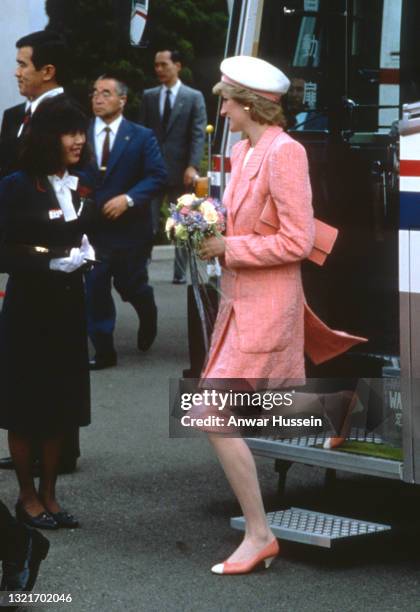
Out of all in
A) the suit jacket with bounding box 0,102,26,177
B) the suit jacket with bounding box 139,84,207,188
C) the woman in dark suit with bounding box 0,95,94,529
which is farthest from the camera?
the suit jacket with bounding box 139,84,207,188

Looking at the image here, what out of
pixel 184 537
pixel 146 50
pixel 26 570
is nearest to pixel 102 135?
→ pixel 184 537

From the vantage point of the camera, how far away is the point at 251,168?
6176mm

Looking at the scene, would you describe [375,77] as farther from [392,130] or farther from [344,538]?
[344,538]

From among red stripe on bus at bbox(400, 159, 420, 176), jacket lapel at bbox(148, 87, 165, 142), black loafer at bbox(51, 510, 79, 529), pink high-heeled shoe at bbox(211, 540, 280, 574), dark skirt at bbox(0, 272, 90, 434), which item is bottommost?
black loafer at bbox(51, 510, 79, 529)

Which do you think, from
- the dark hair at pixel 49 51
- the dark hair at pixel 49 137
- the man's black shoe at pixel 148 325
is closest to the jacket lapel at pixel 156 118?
the man's black shoe at pixel 148 325

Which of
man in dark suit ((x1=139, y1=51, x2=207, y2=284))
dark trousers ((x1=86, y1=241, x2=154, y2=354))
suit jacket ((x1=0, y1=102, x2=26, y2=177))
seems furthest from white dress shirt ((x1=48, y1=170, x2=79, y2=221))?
man in dark suit ((x1=139, y1=51, x2=207, y2=284))

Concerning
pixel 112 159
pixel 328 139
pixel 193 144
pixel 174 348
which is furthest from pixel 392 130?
pixel 193 144

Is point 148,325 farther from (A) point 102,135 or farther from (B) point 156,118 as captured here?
(B) point 156,118

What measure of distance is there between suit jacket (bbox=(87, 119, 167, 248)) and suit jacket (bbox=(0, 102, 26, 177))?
7.47 ft

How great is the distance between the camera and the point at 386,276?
8.11 m

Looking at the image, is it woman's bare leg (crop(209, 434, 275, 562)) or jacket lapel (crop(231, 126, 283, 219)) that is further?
jacket lapel (crop(231, 126, 283, 219))

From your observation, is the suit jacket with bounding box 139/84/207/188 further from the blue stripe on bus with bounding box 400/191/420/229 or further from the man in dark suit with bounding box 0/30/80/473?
the blue stripe on bus with bounding box 400/191/420/229

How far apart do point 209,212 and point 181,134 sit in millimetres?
8055

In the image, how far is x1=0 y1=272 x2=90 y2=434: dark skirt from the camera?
22.1 feet
